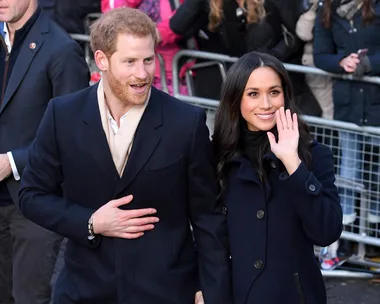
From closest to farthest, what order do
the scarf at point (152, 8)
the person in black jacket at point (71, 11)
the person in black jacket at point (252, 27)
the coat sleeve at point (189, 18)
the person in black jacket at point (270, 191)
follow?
the person in black jacket at point (270, 191) < the person in black jacket at point (252, 27) < the coat sleeve at point (189, 18) < the scarf at point (152, 8) < the person in black jacket at point (71, 11)

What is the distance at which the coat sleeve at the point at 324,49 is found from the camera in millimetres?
6434

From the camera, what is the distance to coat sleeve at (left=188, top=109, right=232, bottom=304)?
3.81 m

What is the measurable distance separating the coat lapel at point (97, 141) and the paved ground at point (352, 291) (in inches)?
120

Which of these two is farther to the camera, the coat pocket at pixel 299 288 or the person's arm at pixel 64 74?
the person's arm at pixel 64 74

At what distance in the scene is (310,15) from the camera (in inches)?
260

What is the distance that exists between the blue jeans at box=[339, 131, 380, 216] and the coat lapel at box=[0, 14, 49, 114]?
2.50 meters

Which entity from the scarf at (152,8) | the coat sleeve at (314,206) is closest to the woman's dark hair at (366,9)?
the scarf at (152,8)

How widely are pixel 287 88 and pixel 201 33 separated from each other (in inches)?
127

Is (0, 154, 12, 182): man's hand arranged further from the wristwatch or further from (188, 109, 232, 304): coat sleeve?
(188, 109, 232, 304): coat sleeve

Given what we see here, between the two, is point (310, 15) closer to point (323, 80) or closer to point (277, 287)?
point (323, 80)

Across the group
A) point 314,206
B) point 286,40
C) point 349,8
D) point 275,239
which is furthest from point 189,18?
point 314,206

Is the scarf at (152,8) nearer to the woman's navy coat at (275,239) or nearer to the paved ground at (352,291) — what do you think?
the paved ground at (352,291)

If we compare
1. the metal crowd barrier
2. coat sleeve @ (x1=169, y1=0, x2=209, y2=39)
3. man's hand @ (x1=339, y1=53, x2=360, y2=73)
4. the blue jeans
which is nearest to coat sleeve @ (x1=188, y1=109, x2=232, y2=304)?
man's hand @ (x1=339, y1=53, x2=360, y2=73)

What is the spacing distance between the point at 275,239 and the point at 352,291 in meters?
2.89
